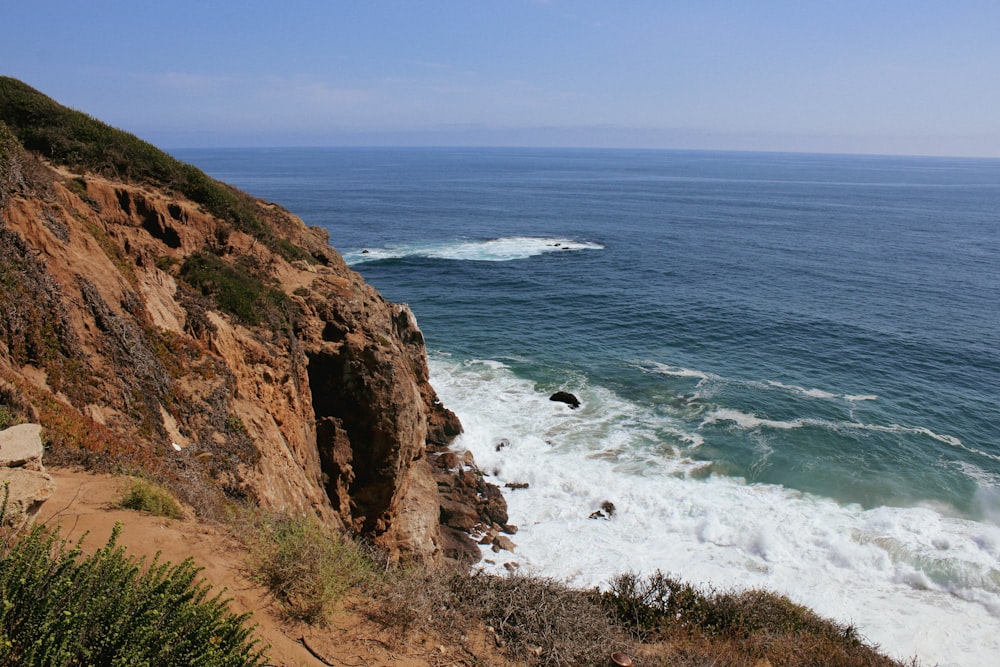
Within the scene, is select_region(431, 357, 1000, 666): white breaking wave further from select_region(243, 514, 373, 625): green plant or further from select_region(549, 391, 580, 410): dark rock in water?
select_region(243, 514, 373, 625): green plant

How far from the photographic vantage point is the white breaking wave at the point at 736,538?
19.2 m

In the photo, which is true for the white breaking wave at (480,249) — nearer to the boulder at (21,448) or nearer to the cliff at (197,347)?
the cliff at (197,347)

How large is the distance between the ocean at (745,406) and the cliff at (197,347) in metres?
5.96

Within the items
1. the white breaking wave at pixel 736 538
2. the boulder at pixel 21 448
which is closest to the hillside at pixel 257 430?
the boulder at pixel 21 448

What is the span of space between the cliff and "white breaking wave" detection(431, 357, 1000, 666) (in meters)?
2.97

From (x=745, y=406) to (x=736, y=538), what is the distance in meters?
11.4

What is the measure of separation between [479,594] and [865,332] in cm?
4294

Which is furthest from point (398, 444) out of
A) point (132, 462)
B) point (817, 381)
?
point (817, 381)

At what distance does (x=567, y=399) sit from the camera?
3238 centimetres

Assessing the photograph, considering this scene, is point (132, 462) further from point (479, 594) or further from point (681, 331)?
point (681, 331)

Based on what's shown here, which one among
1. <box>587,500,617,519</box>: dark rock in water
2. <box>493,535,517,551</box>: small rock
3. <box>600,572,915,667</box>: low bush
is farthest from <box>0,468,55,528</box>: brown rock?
<box>587,500,617,519</box>: dark rock in water

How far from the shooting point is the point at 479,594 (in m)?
8.77

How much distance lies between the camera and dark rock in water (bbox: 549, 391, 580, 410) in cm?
3225

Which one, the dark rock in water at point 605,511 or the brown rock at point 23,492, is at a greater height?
the brown rock at point 23,492
